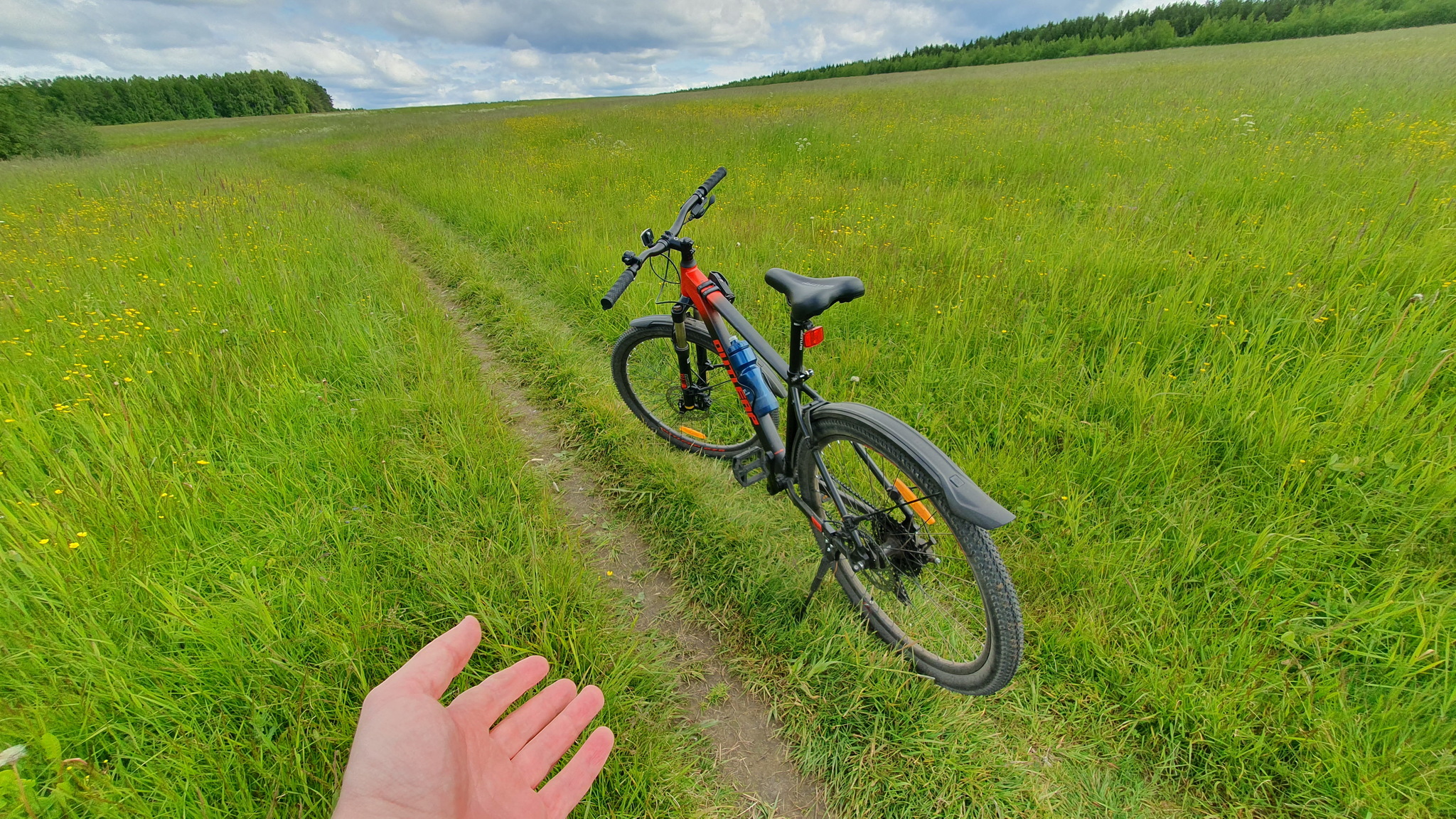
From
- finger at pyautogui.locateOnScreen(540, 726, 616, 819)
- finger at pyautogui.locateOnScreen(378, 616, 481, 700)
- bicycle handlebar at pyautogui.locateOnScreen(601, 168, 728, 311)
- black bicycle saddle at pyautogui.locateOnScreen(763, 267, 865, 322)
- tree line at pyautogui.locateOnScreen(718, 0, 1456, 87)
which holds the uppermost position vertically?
tree line at pyautogui.locateOnScreen(718, 0, 1456, 87)

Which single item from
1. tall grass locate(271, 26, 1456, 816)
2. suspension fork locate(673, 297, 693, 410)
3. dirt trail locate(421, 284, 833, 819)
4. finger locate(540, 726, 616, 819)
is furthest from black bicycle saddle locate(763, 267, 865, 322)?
finger locate(540, 726, 616, 819)

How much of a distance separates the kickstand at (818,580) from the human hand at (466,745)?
0.92 meters

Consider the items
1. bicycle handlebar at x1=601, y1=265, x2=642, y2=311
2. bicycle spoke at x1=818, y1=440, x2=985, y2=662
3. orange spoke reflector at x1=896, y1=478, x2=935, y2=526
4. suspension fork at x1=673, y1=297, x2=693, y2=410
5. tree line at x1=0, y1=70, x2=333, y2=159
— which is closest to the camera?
orange spoke reflector at x1=896, y1=478, x2=935, y2=526

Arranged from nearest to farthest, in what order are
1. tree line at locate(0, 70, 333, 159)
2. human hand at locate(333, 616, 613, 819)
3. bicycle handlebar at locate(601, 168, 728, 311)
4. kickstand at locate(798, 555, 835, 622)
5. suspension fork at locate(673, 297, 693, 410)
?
human hand at locate(333, 616, 613, 819) → kickstand at locate(798, 555, 835, 622) → bicycle handlebar at locate(601, 168, 728, 311) → suspension fork at locate(673, 297, 693, 410) → tree line at locate(0, 70, 333, 159)

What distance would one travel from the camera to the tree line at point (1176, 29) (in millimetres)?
36000

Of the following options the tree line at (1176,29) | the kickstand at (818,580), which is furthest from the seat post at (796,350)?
the tree line at (1176,29)

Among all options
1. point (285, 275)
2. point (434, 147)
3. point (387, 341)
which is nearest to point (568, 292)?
point (387, 341)

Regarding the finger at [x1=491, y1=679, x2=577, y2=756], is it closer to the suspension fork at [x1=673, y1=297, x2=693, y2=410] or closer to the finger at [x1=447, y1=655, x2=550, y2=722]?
the finger at [x1=447, y1=655, x2=550, y2=722]

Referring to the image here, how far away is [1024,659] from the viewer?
2045 mm

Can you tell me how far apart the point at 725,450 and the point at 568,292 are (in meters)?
2.97

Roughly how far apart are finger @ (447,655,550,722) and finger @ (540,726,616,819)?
0.90 ft

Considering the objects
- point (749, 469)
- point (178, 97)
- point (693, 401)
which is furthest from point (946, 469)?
point (178, 97)

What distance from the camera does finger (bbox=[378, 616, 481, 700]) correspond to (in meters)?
1.44

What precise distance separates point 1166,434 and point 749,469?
2.09 meters
